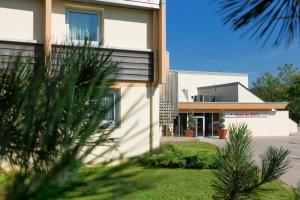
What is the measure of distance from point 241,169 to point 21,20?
35.5ft

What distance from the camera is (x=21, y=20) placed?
12219 mm

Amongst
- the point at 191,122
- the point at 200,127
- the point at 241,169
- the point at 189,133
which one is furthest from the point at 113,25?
the point at 200,127

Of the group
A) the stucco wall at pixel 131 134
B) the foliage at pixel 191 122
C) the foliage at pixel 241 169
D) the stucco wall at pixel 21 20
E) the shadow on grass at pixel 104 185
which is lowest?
the foliage at pixel 191 122

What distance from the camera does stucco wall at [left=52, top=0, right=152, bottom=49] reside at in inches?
517

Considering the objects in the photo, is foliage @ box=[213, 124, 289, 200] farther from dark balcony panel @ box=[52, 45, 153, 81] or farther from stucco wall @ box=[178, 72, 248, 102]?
stucco wall @ box=[178, 72, 248, 102]

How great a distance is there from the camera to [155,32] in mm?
14008

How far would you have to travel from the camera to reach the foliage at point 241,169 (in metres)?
2.39

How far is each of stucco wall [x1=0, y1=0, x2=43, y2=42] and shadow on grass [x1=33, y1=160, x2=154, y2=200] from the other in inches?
452

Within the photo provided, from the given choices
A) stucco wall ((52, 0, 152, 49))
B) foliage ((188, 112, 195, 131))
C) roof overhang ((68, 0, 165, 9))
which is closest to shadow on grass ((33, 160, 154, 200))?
stucco wall ((52, 0, 152, 49))

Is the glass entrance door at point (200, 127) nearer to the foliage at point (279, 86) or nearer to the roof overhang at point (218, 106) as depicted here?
the roof overhang at point (218, 106)

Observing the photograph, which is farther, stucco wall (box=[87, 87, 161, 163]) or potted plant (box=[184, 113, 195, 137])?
potted plant (box=[184, 113, 195, 137])

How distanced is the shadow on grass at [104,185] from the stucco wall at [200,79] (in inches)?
2131

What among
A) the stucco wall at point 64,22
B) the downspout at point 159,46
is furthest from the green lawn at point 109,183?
the downspout at point 159,46

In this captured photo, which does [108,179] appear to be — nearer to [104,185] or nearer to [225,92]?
[104,185]
